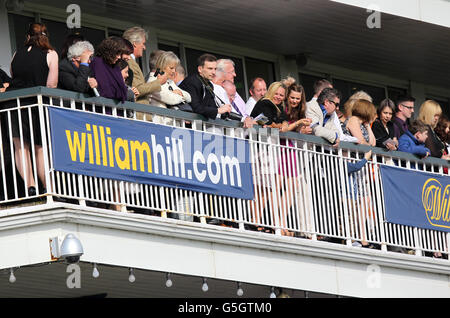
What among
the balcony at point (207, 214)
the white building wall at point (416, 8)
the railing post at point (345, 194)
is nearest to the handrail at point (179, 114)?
the balcony at point (207, 214)

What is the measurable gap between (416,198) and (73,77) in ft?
16.9

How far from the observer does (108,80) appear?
1392 cm

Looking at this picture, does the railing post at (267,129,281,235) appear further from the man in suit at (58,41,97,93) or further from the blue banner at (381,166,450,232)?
the man in suit at (58,41,97,93)

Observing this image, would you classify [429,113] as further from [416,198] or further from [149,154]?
[149,154]

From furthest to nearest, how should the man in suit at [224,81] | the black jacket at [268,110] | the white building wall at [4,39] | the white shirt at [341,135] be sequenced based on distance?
the white building wall at [4,39], the white shirt at [341,135], the black jacket at [268,110], the man in suit at [224,81]

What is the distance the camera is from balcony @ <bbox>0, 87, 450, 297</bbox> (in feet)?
43.8

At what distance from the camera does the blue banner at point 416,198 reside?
1669 cm

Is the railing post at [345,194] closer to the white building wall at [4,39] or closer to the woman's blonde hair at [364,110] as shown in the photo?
the woman's blonde hair at [364,110]

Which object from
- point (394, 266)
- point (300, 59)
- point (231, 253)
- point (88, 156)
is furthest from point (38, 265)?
point (300, 59)

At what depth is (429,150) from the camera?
58.0 feet

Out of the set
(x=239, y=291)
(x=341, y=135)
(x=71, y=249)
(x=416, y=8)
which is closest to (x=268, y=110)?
(x=341, y=135)

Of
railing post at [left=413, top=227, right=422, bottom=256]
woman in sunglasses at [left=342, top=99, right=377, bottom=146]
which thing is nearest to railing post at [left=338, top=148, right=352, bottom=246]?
woman in sunglasses at [left=342, top=99, right=377, bottom=146]
